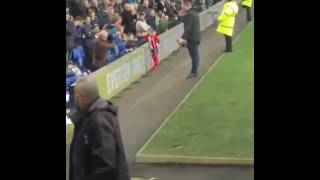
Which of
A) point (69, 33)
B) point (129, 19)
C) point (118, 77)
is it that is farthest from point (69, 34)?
point (129, 19)

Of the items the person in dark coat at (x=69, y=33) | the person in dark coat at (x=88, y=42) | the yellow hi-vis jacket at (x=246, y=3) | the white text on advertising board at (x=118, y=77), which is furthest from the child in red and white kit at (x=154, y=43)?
the yellow hi-vis jacket at (x=246, y=3)

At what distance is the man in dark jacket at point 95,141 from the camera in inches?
157

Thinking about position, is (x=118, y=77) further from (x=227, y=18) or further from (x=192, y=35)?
(x=227, y=18)

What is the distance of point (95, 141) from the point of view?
4.03 metres

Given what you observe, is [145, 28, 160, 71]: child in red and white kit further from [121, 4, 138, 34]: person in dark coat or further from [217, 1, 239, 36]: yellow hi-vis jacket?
[217, 1, 239, 36]: yellow hi-vis jacket

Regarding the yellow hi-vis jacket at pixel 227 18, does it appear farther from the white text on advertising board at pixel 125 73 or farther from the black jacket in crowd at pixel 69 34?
the black jacket in crowd at pixel 69 34

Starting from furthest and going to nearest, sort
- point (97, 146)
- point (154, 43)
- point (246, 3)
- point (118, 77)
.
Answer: point (154, 43), point (118, 77), point (246, 3), point (97, 146)

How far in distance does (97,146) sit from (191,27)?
12.3 feet

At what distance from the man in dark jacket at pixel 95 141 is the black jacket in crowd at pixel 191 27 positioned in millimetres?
3440

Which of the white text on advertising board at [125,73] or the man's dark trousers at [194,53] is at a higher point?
the man's dark trousers at [194,53]

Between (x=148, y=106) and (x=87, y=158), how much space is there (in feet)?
10.6

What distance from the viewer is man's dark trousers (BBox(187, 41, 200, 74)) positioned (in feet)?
24.5

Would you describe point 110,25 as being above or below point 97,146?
below
